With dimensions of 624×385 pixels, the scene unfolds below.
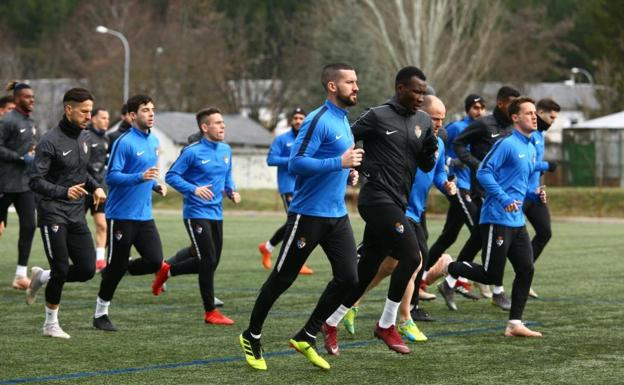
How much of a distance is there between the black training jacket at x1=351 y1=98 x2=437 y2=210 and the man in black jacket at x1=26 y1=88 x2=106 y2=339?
225cm

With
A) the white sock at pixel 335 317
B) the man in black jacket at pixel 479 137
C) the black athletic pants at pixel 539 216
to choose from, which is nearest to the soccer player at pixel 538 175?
the black athletic pants at pixel 539 216

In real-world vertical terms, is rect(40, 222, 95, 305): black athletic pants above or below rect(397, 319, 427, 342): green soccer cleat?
above

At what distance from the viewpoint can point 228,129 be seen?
228ft

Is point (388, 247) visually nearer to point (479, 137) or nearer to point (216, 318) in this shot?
point (216, 318)

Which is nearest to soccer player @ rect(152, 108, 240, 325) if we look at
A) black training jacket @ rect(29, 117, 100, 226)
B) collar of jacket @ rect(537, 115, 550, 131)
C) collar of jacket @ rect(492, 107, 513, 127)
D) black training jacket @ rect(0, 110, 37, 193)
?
black training jacket @ rect(29, 117, 100, 226)

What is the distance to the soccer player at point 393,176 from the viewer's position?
9.27 metres

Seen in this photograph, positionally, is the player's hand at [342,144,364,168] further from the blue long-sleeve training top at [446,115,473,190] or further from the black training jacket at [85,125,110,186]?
the black training jacket at [85,125,110,186]

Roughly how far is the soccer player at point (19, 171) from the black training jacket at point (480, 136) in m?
4.56

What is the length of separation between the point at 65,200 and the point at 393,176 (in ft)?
9.23

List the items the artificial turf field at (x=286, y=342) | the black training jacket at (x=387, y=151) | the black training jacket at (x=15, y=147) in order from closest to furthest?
the artificial turf field at (x=286, y=342) < the black training jacket at (x=387, y=151) < the black training jacket at (x=15, y=147)

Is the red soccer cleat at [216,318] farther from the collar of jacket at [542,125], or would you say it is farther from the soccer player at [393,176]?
the collar of jacket at [542,125]

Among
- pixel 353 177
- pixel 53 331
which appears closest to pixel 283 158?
pixel 53 331

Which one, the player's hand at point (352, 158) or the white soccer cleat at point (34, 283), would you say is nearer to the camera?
the player's hand at point (352, 158)

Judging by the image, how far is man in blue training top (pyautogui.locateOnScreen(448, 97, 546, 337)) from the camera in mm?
10602
